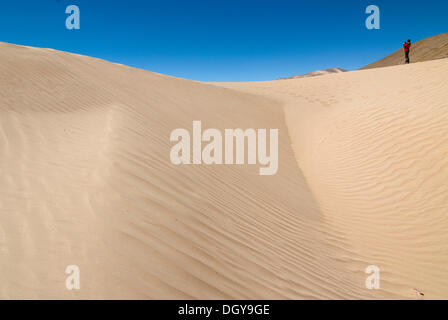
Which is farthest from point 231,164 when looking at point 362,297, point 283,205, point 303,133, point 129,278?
point 303,133

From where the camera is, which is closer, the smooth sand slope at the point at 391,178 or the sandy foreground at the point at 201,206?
the sandy foreground at the point at 201,206

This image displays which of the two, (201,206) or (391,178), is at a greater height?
(391,178)

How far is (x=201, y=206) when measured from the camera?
3002 mm

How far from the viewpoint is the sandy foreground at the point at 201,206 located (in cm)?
200

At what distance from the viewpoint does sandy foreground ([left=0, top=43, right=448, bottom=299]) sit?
200cm

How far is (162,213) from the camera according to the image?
8.39 ft

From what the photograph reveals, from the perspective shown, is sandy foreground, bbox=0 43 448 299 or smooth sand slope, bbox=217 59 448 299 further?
smooth sand slope, bbox=217 59 448 299

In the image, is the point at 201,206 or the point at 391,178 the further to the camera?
the point at 391,178
